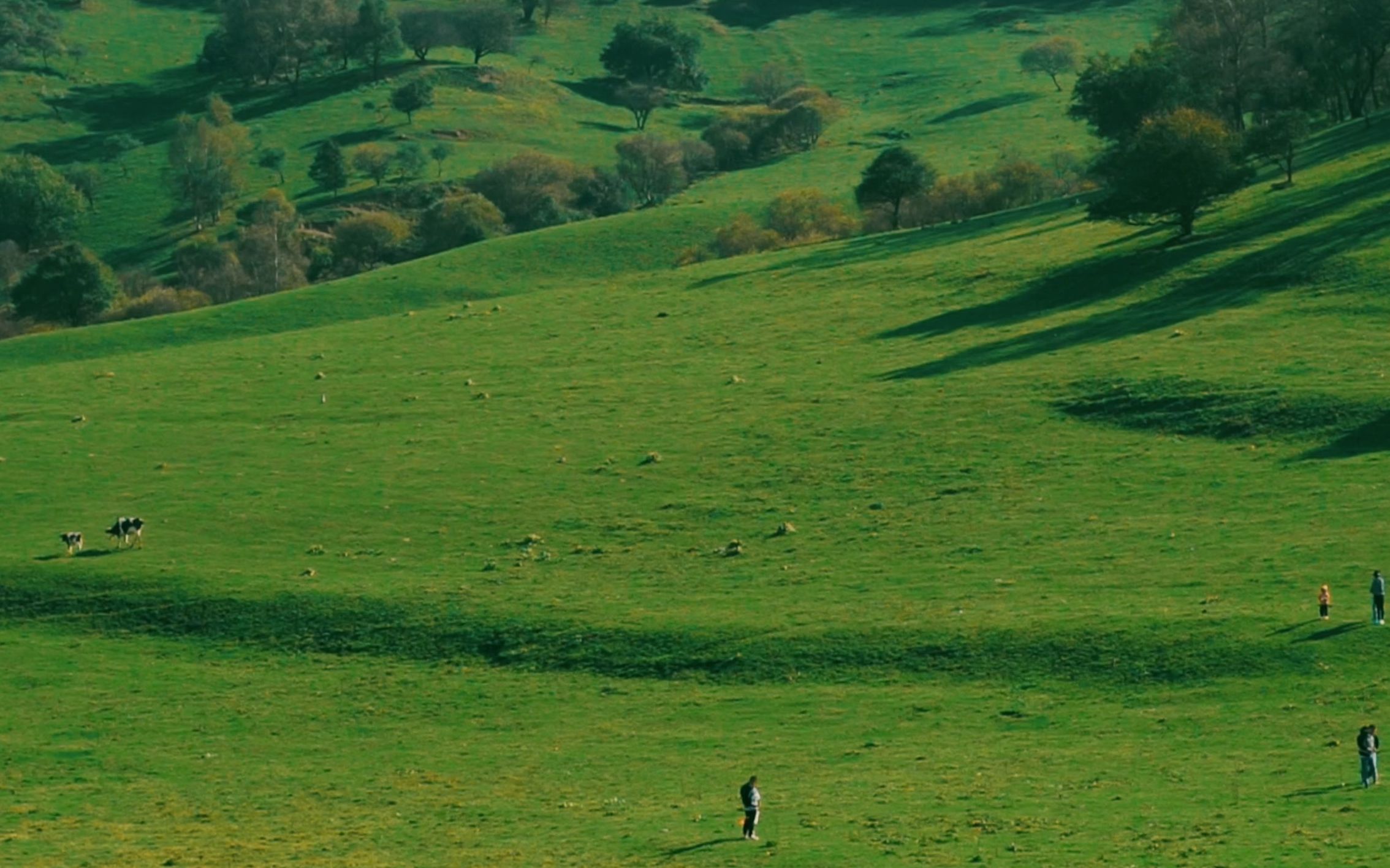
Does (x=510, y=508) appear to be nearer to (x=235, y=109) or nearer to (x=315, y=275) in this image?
(x=315, y=275)

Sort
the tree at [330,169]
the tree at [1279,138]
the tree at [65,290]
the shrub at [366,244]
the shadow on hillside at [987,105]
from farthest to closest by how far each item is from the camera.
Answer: the shadow on hillside at [987,105] < the tree at [330,169] < the shrub at [366,244] < the tree at [65,290] < the tree at [1279,138]

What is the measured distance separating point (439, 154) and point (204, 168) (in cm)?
2045

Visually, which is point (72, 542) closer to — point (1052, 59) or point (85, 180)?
point (85, 180)

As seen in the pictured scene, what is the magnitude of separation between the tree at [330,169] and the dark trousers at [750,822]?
13735cm

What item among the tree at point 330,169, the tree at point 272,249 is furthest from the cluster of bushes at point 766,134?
the tree at point 272,249

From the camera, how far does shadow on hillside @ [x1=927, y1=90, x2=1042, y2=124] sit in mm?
180250

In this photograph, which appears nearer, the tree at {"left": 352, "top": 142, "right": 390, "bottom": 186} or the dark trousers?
the dark trousers

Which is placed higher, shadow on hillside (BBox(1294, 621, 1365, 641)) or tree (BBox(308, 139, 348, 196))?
tree (BBox(308, 139, 348, 196))

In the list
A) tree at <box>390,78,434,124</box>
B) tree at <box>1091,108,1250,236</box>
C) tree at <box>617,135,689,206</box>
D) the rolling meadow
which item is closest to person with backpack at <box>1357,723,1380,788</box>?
the rolling meadow

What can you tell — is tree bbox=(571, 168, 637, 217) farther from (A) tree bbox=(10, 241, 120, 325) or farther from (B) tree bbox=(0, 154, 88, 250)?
(B) tree bbox=(0, 154, 88, 250)

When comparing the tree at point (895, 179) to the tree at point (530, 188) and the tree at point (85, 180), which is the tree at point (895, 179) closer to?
the tree at point (530, 188)

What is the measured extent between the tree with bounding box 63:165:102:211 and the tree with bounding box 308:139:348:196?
66.0 ft

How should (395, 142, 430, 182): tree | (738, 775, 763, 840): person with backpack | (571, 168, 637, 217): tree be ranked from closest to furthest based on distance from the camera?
(738, 775, 763, 840): person with backpack < (571, 168, 637, 217): tree < (395, 142, 430, 182): tree

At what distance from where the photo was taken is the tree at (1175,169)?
95.8 meters
